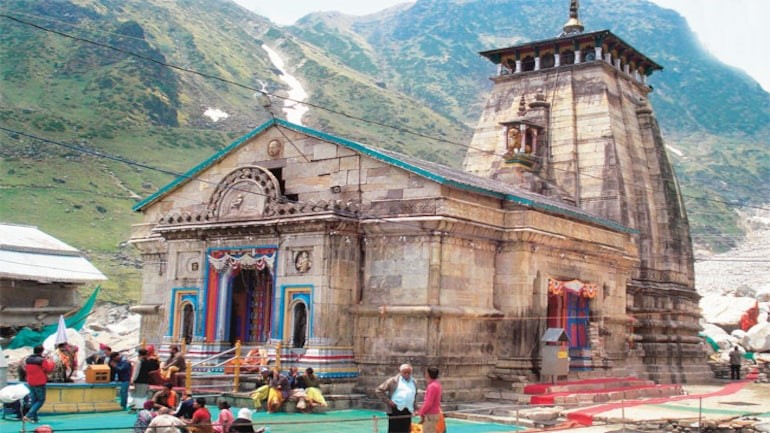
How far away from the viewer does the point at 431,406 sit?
48.8ft

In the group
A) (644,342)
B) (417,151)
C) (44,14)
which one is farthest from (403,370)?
(44,14)

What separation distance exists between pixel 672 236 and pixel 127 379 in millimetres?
21889

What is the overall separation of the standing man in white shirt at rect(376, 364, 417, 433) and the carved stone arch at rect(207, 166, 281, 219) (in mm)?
10492

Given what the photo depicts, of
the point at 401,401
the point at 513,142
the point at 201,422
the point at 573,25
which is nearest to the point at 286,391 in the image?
the point at 201,422

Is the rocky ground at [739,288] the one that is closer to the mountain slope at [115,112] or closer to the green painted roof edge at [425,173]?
the green painted roof edge at [425,173]

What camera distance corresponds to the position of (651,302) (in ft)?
112

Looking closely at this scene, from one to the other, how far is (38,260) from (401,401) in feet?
76.6

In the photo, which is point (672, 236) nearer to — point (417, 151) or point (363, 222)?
point (363, 222)

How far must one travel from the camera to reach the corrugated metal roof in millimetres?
32656

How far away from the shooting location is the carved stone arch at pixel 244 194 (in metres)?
24.9

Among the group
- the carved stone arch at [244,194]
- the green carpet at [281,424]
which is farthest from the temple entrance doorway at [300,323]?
the green carpet at [281,424]

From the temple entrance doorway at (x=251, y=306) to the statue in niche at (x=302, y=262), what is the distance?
2.63 m

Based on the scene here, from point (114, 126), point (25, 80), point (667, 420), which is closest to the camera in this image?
point (667, 420)

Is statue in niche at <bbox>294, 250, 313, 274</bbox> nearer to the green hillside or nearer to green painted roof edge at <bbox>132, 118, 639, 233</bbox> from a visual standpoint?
green painted roof edge at <bbox>132, 118, 639, 233</bbox>
